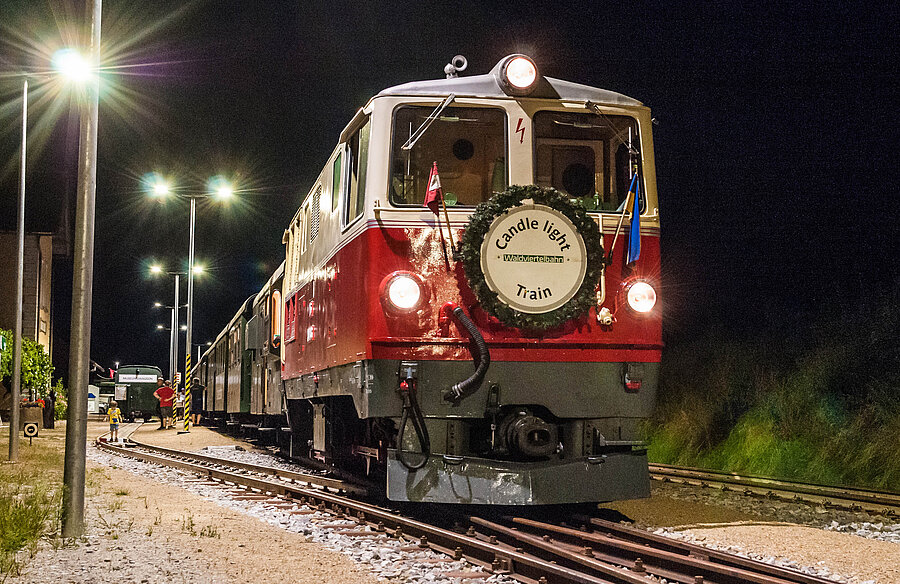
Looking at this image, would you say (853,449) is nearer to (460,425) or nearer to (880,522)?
(880,522)

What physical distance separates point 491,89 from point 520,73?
289mm

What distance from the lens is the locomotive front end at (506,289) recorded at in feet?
26.6

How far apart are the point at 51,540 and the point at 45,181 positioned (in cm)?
5253

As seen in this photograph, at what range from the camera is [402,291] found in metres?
8.09

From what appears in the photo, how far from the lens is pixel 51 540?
855 cm

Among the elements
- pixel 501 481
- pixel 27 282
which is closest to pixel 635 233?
pixel 501 481

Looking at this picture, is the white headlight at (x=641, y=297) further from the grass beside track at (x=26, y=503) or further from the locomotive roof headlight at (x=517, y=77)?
the grass beside track at (x=26, y=503)

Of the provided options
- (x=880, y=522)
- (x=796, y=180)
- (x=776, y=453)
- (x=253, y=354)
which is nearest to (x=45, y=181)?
(x=253, y=354)

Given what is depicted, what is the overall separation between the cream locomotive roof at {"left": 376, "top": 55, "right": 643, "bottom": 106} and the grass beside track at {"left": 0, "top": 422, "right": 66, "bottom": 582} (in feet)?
15.8

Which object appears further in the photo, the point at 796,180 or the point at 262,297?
the point at 796,180

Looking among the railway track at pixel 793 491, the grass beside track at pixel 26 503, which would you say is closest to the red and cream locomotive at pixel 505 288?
the railway track at pixel 793 491

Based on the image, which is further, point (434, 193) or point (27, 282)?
point (27, 282)

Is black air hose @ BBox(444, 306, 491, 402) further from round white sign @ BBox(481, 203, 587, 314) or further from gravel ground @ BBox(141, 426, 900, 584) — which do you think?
gravel ground @ BBox(141, 426, 900, 584)

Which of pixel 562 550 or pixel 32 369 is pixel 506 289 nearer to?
pixel 562 550
